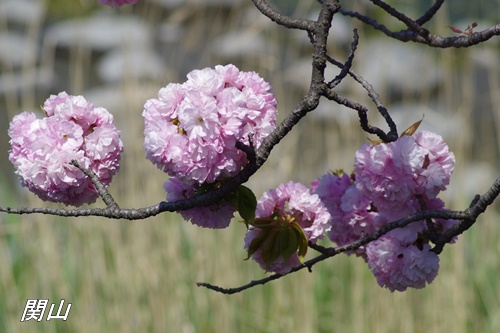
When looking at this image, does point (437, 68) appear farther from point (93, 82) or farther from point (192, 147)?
point (192, 147)

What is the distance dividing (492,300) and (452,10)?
305cm

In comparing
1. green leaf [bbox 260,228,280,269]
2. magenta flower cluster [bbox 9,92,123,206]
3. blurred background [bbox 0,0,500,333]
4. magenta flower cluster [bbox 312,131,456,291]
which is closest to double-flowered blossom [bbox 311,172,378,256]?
magenta flower cluster [bbox 312,131,456,291]

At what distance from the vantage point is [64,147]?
2.49 ft

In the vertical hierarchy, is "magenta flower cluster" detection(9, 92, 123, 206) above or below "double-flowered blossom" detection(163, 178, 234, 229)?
above

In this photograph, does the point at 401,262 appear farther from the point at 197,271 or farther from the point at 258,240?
the point at 197,271

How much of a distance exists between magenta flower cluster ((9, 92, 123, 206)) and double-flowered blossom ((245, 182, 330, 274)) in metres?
0.16

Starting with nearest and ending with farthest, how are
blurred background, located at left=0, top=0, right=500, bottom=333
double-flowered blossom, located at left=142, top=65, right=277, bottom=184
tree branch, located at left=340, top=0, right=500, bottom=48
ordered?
double-flowered blossom, located at left=142, top=65, right=277, bottom=184, tree branch, located at left=340, top=0, right=500, bottom=48, blurred background, located at left=0, top=0, right=500, bottom=333

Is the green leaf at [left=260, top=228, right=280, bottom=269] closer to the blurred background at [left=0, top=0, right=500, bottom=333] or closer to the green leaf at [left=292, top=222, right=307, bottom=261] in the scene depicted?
the green leaf at [left=292, top=222, right=307, bottom=261]

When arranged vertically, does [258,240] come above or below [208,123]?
below

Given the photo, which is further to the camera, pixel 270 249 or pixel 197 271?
pixel 197 271

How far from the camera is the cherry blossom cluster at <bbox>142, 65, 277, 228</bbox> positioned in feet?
2.24

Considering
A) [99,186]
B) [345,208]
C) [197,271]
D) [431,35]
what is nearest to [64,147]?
[99,186]

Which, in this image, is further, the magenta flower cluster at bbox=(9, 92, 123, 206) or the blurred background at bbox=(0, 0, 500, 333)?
the blurred background at bbox=(0, 0, 500, 333)

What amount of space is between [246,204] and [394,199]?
0.51 feet
